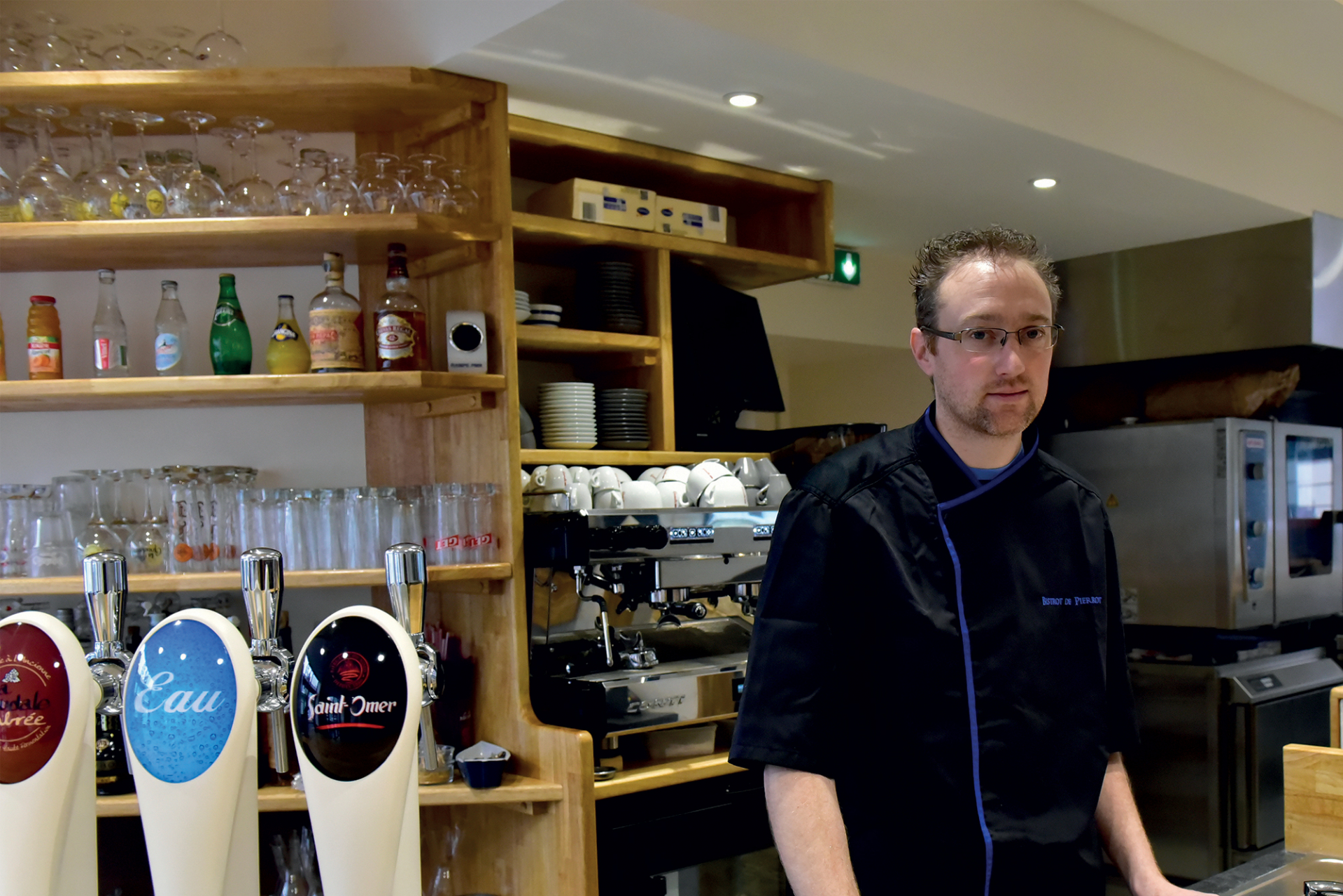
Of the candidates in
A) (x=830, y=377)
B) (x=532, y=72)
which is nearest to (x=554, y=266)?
(x=532, y=72)

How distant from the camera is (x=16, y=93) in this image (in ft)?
8.69

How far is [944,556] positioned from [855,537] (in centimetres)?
13

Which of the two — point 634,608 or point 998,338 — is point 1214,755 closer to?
point 634,608

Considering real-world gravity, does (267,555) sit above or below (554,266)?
below

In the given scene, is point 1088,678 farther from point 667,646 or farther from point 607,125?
point 607,125

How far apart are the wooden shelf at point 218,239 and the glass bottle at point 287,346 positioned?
148 mm

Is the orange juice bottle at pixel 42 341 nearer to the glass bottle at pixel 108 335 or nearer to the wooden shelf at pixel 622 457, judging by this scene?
the glass bottle at pixel 108 335

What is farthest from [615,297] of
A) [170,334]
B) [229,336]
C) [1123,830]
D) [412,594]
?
[1123,830]

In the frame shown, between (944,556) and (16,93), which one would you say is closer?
(944,556)

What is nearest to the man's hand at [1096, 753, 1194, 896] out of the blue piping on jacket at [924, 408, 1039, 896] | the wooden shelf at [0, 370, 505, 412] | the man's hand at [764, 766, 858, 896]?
the blue piping on jacket at [924, 408, 1039, 896]

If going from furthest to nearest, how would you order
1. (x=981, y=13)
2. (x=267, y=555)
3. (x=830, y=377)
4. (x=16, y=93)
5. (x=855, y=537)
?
1. (x=830, y=377)
2. (x=981, y=13)
3. (x=16, y=93)
4. (x=855, y=537)
5. (x=267, y=555)

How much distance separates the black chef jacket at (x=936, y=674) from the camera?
158cm

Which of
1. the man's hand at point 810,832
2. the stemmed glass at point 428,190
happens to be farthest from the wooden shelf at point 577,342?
the man's hand at point 810,832

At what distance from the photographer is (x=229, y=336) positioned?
274 centimetres
